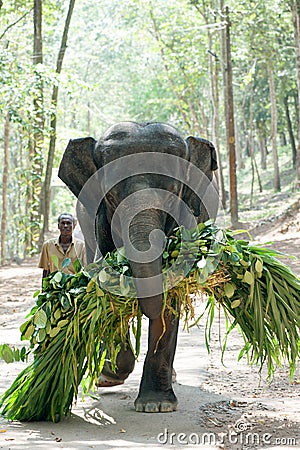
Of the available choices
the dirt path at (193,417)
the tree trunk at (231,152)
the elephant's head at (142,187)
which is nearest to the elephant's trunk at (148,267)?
the elephant's head at (142,187)

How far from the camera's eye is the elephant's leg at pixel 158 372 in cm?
529

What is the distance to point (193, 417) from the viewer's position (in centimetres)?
507

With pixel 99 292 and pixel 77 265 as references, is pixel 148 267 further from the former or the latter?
pixel 77 265

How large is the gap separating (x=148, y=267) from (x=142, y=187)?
Result: 0.96m

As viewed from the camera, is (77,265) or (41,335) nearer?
(41,335)

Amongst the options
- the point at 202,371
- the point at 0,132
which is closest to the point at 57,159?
the point at 0,132

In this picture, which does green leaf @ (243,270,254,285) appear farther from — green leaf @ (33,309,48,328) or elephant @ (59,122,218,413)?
green leaf @ (33,309,48,328)

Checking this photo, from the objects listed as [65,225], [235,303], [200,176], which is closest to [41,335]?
[235,303]

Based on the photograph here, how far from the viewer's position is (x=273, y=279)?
4.96m

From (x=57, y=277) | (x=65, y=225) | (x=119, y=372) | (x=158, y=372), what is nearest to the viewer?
(x=57, y=277)

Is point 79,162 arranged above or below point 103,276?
above

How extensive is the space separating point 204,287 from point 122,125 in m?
1.64

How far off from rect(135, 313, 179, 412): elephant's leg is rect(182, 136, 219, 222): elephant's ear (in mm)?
1054

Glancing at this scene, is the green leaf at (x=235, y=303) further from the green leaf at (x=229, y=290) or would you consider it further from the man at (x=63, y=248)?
the man at (x=63, y=248)
